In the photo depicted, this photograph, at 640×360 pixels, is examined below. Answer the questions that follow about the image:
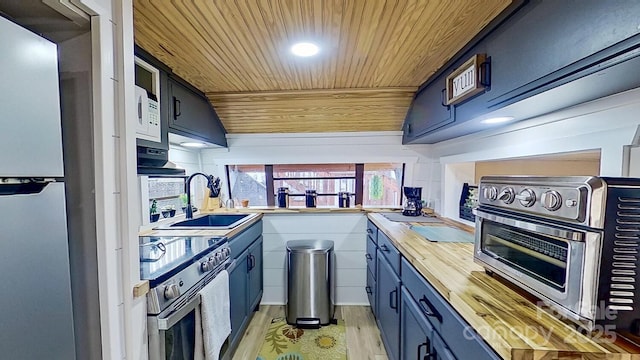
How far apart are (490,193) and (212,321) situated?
1487 millimetres

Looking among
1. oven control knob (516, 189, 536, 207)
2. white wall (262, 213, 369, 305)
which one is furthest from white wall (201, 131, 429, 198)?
oven control knob (516, 189, 536, 207)

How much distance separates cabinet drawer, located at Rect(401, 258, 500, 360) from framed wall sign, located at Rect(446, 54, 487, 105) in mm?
917

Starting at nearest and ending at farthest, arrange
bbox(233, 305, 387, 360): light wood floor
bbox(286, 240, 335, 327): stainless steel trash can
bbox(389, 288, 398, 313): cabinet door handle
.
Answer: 1. bbox(389, 288, 398, 313): cabinet door handle
2. bbox(233, 305, 387, 360): light wood floor
3. bbox(286, 240, 335, 327): stainless steel trash can

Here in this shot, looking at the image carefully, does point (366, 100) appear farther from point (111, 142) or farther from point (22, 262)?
point (22, 262)

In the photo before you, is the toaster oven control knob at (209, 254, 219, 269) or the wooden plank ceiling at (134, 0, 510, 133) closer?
the wooden plank ceiling at (134, 0, 510, 133)

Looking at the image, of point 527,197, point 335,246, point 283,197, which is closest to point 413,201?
point 335,246

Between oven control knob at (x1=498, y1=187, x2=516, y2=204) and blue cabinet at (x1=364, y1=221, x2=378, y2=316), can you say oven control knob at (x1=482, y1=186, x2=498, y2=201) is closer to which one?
oven control knob at (x1=498, y1=187, x2=516, y2=204)

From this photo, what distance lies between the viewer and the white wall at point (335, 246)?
127 inches

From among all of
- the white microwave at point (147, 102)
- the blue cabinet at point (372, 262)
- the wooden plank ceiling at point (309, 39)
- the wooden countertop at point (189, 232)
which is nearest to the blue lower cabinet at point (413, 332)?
the blue cabinet at point (372, 262)

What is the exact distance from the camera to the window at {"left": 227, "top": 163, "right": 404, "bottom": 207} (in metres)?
3.58

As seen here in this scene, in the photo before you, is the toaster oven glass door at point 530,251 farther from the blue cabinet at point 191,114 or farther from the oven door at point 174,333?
the blue cabinet at point 191,114

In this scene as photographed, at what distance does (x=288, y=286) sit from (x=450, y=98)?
2044 millimetres

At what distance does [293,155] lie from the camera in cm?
333

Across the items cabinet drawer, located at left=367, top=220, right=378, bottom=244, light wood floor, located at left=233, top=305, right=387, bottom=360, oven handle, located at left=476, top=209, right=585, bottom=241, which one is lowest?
light wood floor, located at left=233, top=305, right=387, bottom=360
